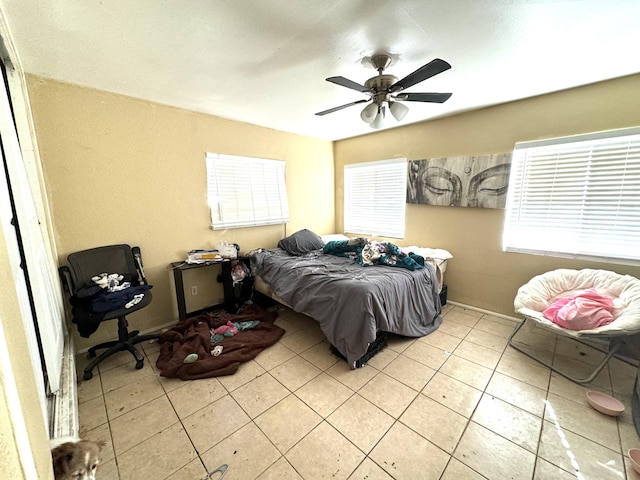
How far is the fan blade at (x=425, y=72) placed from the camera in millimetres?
1458

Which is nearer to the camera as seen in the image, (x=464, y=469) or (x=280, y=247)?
(x=464, y=469)

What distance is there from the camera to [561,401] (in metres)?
1.75

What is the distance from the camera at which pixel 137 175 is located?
2521 millimetres

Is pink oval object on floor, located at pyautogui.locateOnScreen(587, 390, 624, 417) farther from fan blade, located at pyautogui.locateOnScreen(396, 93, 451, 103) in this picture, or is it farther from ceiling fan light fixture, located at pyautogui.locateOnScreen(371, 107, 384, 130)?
ceiling fan light fixture, located at pyautogui.locateOnScreen(371, 107, 384, 130)

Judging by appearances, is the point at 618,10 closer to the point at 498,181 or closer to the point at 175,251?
the point at 498,181

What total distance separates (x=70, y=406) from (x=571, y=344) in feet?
13.2

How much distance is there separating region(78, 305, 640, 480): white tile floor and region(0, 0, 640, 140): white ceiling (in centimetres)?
242

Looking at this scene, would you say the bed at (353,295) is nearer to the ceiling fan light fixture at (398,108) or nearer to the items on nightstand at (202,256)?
the items on nightstand at (202,256)

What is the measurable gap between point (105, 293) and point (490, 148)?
4.08 meters

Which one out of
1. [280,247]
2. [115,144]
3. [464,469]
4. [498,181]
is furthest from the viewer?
[280,247]

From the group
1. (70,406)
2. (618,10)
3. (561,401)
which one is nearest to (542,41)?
(618,10)

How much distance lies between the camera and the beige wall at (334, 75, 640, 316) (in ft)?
7.29

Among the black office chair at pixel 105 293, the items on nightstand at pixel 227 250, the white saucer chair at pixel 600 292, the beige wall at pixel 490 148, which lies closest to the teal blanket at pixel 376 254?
the beige wall at pixel 490 148

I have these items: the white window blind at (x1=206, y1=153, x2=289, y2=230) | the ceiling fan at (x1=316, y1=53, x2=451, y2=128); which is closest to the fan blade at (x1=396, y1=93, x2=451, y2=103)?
the ceiling fan at (x1=316, y1=53, x2=451, y2=128)
